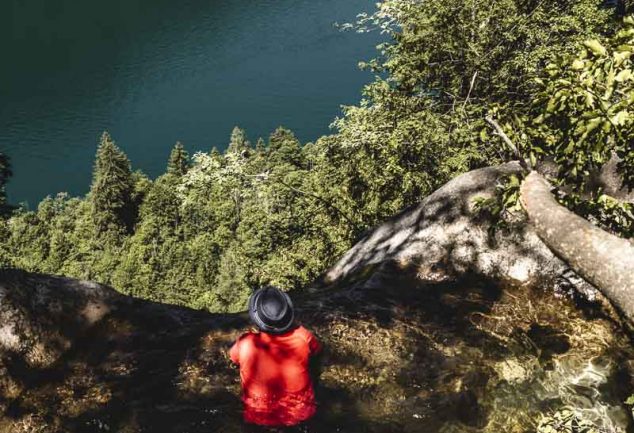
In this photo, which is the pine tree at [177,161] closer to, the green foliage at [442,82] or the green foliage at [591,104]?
the green foliage at [442,82]

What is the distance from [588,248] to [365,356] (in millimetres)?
3727

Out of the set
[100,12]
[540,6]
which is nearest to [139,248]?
[540,6]

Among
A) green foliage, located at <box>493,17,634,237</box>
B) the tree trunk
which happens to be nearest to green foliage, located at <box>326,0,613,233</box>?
green foliage, located at <box>493,17,634,237</box>

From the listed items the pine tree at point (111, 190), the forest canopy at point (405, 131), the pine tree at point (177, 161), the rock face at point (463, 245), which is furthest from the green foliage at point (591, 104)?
the pine tree at point (177, 161)

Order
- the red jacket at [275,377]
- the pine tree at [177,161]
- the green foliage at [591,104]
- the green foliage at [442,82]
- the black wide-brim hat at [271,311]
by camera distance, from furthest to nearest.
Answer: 1. the pine tree at [177,161]
2. the green foliage at [442,82]
3. the red jacket at [275,377]
4. the black wide-brim hat at [271,311]
5. the green foliage at [591,104]

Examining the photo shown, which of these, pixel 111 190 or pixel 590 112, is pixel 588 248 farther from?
pixel 111 190

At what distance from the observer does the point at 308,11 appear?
12794 cm

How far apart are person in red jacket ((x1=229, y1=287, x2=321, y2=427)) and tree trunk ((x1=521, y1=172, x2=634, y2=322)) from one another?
2.65 meters

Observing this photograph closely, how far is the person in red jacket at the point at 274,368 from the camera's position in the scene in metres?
5.68

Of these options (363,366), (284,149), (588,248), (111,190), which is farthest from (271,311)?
(111,190)

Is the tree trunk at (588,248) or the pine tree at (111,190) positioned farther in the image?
the pine tree at (111,190)

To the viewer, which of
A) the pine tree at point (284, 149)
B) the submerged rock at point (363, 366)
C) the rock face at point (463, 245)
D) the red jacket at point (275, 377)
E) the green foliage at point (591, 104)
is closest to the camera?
the green foliage at point (591, 104)

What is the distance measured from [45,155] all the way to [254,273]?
3778 inches

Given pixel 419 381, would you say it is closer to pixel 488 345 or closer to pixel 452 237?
pixel 488 345
